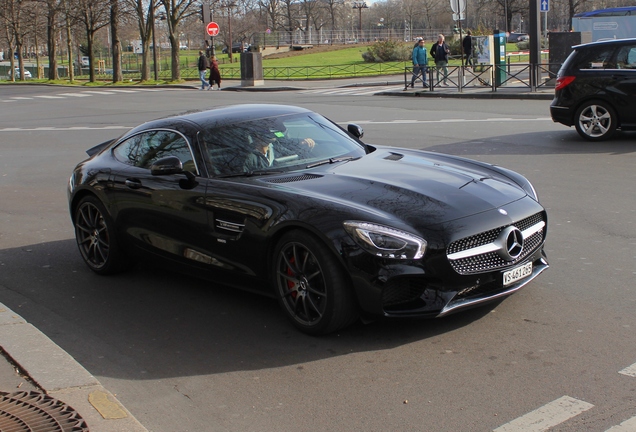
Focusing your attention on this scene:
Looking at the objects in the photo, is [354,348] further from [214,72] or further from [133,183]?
[214,72]

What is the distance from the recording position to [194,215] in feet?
19.8

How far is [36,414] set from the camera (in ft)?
13.6

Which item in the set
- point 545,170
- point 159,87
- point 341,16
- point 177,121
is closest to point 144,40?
point 159,87

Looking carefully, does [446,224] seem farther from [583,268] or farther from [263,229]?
[583,268]

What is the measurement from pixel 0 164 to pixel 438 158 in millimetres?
10636

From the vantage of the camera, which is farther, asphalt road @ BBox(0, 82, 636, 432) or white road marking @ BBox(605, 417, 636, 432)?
asphalt road @ BBox(0, 82, 636, 432)

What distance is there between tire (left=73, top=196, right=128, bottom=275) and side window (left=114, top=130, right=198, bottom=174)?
1.64 ft

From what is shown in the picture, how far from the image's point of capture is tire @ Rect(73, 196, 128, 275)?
7.01m

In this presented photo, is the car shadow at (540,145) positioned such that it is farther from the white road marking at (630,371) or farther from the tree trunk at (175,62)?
the tree trunk at (175,62)

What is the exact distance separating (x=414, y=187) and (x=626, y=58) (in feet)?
32.6

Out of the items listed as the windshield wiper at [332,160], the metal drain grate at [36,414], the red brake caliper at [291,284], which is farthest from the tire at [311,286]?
the metal drain grate at [36,414]

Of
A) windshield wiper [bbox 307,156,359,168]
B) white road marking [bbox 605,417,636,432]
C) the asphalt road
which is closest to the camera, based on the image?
white road marking [bbox 605,417,636,432]

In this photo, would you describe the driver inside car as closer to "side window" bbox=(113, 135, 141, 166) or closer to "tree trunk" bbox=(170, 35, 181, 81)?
"side window" bbox=(113, 135, 141, 166)

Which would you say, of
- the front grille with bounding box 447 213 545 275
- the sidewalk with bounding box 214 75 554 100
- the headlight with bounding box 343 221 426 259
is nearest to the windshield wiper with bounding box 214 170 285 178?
the headlight with bounding box 343 221 426 259
